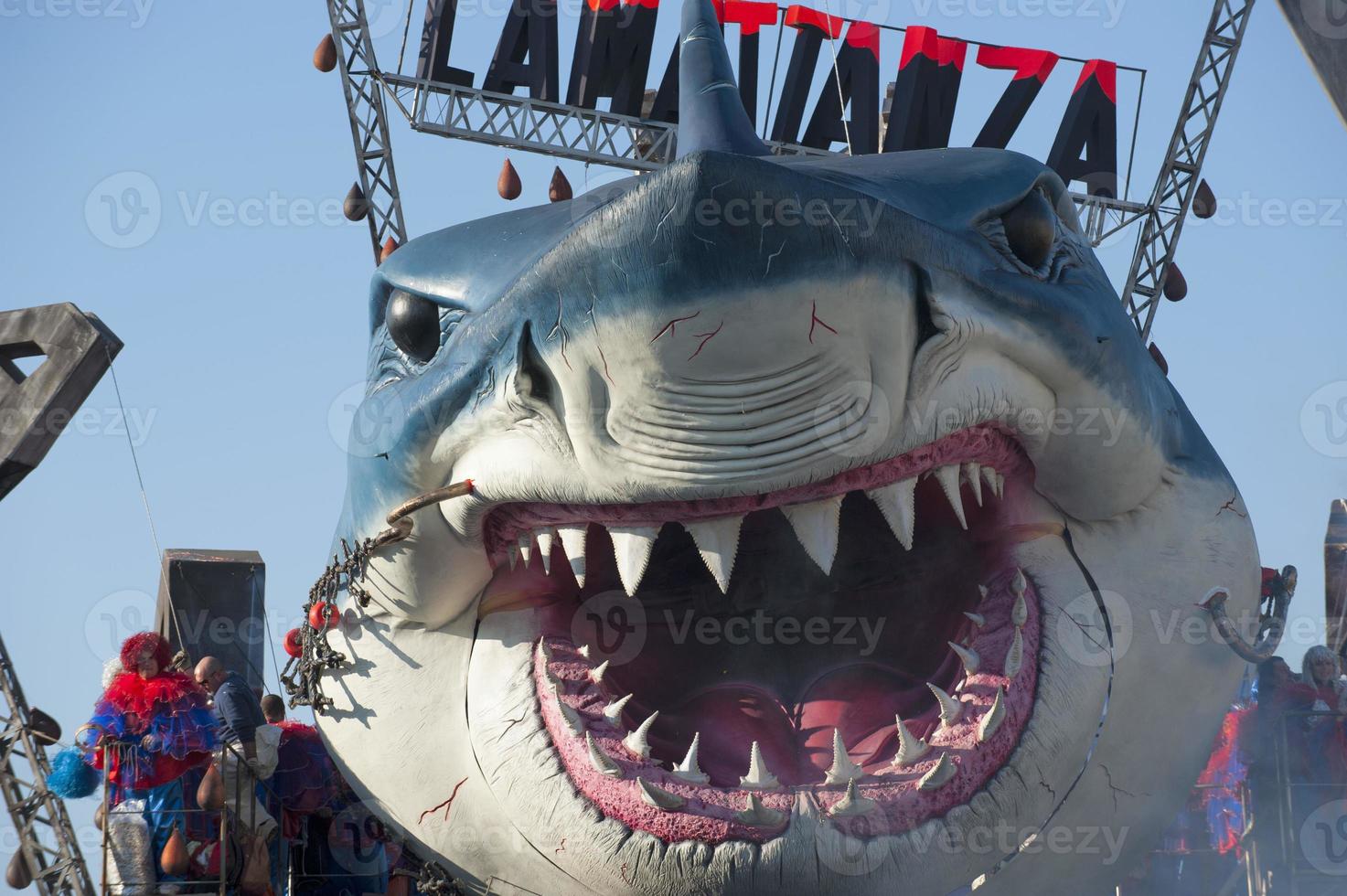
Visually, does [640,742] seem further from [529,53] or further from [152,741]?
[529,53]

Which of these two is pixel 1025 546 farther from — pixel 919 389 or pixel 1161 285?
pixel 1161 285

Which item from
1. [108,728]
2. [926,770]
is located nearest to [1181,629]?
[926,770]

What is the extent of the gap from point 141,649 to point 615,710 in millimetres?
2075

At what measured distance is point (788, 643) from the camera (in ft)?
10.9

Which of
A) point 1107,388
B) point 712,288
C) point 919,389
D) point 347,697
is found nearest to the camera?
point 712,288

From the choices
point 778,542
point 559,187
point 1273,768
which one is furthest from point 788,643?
point 559,187

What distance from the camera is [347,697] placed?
3102 mm

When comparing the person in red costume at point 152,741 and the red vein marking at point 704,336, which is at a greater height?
the red vein marking at point 704,336

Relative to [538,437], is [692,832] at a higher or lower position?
lower

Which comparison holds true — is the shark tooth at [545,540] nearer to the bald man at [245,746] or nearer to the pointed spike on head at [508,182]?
the bald man at [245,746]

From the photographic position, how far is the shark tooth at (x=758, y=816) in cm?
246

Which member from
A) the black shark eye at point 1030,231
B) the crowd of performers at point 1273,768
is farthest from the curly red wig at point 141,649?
the crowd of performers at point 1273,768

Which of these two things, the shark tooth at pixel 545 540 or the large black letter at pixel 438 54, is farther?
the large black letter at pixel 438 54

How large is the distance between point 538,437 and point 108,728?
218 centimetres
